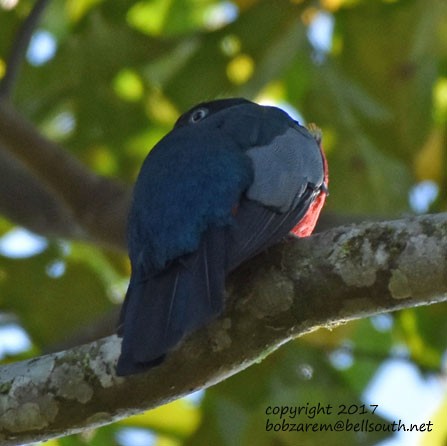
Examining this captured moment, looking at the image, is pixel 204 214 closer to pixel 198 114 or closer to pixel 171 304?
pixel 171 304

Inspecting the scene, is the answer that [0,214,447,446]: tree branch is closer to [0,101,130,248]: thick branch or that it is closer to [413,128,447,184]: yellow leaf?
[0,101,130,248]: thick branch

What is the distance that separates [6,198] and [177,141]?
71.9 inches

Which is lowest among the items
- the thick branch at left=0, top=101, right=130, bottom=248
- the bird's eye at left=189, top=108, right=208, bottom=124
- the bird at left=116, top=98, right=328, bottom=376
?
the bird at left=116, top=98, right=328, bottom=376

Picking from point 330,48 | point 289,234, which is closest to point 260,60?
point 330,48

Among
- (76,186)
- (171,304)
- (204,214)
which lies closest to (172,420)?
(76,186)

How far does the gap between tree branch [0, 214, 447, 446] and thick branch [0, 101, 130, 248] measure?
2.05m

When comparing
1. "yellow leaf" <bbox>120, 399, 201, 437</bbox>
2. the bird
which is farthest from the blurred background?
the bird

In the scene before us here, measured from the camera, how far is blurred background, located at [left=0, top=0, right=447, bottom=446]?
5.30 m

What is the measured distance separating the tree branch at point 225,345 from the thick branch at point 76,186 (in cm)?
205

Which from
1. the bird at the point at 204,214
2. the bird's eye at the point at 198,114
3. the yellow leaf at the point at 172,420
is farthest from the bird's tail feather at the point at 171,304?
the yellow leaf at the point at 172,420

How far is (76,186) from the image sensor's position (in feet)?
17.5

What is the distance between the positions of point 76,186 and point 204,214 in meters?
1.93

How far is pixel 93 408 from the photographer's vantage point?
322 centimetres

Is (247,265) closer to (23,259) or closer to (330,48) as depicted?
(23,259)
